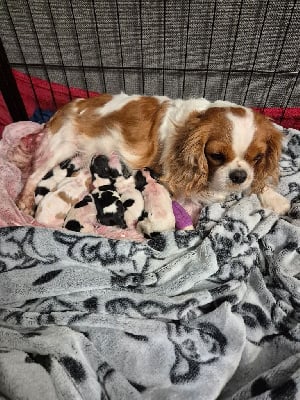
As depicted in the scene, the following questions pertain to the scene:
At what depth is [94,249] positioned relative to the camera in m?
1.86

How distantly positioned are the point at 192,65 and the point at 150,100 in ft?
2.24

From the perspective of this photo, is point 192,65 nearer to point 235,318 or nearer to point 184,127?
point 184,127

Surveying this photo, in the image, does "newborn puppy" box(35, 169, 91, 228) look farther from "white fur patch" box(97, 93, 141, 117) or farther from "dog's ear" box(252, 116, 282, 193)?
"dog's ear" box(252, 116, 282, 193)

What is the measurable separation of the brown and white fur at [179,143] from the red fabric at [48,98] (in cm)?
57

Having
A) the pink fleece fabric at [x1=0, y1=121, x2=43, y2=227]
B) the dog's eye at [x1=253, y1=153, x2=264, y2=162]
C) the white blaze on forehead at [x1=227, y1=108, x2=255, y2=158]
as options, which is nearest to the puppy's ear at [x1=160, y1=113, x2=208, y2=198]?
the white blaze on forehead at [x1=227, y1=108, x2=255, y2=158]

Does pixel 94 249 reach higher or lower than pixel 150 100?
lower

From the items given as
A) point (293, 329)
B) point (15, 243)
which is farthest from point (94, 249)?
point (293, 329)

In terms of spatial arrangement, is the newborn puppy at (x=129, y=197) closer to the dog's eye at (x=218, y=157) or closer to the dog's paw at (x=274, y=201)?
the dog's eye at (x=218, y=157)

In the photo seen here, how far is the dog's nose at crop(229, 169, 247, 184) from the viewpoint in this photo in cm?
201

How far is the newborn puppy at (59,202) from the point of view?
209cm

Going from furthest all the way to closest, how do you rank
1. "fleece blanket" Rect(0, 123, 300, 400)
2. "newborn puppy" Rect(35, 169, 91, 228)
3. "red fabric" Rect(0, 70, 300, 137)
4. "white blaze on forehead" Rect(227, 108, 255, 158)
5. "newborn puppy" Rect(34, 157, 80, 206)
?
"red fabric" Rect(0, 70, 300, 137), "newborn puppy" Rect(34, 157, 80, 206), "newborn puppy" Rect(35, 169, 91, 228), "white blaze on forehead" Rect(227, 108, 255, 158), "fleece blanket" Rect(0, 123, 300, 400)

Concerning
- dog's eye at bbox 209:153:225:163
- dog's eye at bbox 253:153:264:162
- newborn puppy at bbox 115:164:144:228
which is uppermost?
dog's eye at bbox 209:153:225:163

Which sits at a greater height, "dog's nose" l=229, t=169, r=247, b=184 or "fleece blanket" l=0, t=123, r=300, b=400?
"dog's nose" l=229, t=169, r=247, b=184

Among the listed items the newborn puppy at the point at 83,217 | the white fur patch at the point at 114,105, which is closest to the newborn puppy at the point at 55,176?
the newborn puppy at the point at 83,217
